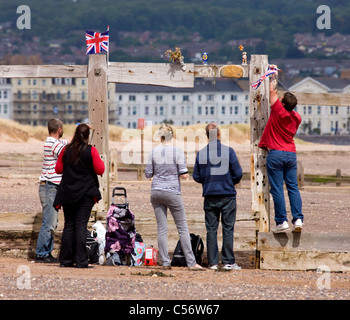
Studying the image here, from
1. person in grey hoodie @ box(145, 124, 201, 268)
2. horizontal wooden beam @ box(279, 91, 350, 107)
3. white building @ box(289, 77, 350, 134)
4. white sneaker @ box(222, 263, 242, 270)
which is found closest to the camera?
person in grey hoodie @ box(145, 124, 201, 268)

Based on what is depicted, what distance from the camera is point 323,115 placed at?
444ft

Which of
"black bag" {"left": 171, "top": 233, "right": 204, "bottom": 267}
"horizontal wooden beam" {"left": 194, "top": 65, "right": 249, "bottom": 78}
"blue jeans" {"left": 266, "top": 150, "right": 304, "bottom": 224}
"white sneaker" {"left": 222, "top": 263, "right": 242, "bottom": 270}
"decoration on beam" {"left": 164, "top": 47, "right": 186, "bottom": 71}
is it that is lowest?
"white sneaker" {"left": 222, "top": 263, "right": 242, "bottom": 270}

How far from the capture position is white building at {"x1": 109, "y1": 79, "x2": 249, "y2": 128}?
137875 mm

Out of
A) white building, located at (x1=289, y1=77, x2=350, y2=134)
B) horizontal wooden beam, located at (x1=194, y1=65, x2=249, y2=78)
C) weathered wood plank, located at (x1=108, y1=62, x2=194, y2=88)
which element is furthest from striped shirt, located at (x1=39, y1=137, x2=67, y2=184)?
white building, located at (x1=289, y1=77, x2=350, y2=134)

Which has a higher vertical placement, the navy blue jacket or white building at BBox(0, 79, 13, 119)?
white building at BBox(0, 79, 13, 119)

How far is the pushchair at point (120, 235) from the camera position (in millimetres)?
9305

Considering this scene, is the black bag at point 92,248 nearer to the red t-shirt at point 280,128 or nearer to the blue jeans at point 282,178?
the blue jeans at point 282,178

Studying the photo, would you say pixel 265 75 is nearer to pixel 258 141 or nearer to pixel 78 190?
pixel 258 141

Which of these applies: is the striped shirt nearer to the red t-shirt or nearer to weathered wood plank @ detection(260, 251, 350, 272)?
the red t-shirt

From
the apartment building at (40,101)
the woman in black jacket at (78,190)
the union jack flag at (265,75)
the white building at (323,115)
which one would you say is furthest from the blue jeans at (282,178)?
the apartment building at (40,101)

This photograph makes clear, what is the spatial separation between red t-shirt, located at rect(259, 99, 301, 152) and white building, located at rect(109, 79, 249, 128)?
126 metres

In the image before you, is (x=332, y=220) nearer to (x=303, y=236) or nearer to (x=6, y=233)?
(x=303, y=236)
